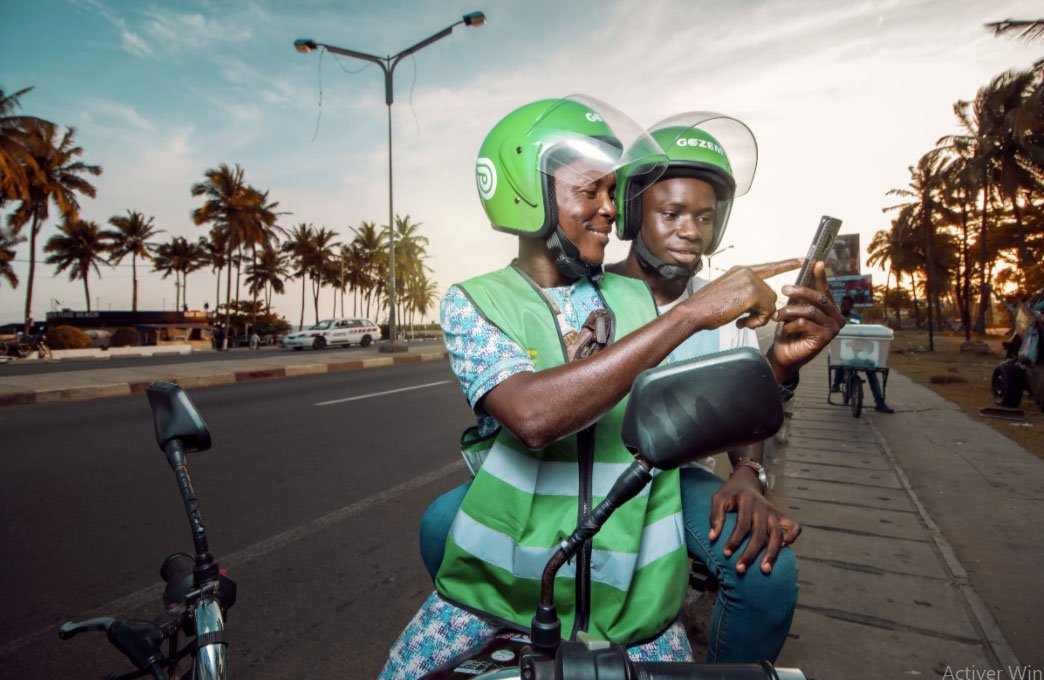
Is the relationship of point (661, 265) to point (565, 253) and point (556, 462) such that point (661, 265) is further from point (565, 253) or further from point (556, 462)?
point (556, 462)

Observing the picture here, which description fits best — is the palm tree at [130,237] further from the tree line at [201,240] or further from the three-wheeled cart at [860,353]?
the three-wheeled cart at [860,353]

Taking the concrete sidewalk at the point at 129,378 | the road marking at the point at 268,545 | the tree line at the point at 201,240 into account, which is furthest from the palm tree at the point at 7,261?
the road marking at the point at 268,545

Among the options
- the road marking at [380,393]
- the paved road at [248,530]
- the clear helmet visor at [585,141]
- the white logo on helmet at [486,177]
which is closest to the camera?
the clear helmet visor at [585,141]

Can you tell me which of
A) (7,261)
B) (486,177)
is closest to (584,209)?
(486,177)

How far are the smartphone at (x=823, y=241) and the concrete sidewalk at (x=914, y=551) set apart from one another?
1.72m

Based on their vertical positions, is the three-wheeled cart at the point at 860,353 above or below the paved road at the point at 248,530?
above

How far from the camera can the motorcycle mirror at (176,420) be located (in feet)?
4.00

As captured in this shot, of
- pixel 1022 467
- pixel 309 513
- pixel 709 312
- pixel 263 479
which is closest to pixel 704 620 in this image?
pixel 709 312

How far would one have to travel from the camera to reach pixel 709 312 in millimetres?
1041

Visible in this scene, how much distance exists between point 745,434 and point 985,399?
11.8 m

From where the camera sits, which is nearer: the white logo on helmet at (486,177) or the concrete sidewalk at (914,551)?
the white logo on helmet at (486,177)

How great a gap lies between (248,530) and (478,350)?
3274 mm

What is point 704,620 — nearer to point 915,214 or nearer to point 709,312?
point 709,312

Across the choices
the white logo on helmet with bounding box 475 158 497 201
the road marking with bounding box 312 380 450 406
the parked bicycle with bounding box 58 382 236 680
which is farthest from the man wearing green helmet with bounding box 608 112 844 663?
the road marking with bounding box 312 380 450 406
